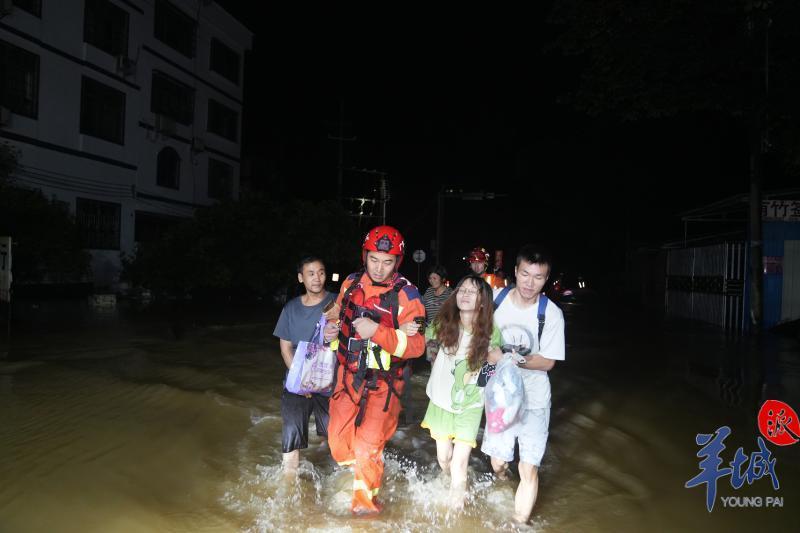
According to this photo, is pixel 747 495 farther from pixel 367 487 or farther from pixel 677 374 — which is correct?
pixel 677 374

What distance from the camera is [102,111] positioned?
22.2m

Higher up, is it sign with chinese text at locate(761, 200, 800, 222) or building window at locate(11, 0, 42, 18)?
building window at locate(11, 0, 42, 18)

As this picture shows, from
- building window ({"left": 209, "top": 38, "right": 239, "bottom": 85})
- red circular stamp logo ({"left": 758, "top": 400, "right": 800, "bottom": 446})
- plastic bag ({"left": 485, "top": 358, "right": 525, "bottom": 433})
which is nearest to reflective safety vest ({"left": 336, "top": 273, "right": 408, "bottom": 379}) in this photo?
plastic bag ({"left": 485, "top": 358, "right": 525, "bottom": 433})

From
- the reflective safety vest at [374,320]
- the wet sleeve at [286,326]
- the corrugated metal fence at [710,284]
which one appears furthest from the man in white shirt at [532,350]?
the corrugated metal fence at [710,284]

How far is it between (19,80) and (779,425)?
21725 mm

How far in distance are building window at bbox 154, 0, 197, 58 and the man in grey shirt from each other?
24687 mm

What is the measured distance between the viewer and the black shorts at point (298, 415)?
4336 mm

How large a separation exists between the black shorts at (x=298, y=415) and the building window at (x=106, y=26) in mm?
21706

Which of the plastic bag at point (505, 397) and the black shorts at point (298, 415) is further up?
the plastic bag at point (505, 397)

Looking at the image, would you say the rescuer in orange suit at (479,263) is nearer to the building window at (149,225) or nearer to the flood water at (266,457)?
the flood water at (266,457)

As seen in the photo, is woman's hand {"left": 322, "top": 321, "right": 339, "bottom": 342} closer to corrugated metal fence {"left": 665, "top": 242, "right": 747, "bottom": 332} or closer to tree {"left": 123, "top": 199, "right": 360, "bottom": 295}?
corrugated metal fence {"left": 665, "top": 242, "right": 747, "bottom": 332}

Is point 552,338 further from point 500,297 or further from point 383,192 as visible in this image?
point 383,192

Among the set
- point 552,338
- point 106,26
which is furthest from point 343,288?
point 106,26

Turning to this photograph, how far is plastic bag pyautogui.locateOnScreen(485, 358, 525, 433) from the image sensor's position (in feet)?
12.3
